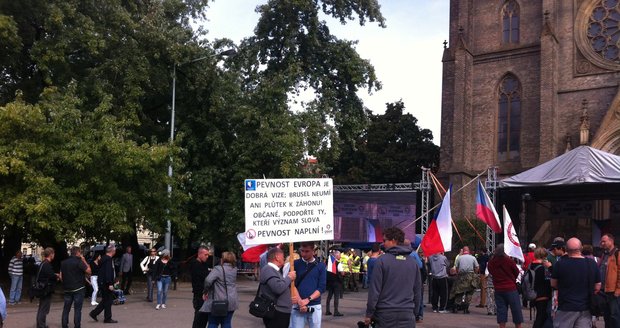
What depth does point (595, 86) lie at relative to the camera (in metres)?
35.0

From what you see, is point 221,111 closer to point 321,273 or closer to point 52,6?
point 52,6

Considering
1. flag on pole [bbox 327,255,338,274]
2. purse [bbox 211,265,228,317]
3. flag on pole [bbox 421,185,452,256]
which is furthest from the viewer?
flag on pole [bbox 327,255,338,274]

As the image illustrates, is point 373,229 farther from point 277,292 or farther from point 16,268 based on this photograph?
point 277,292

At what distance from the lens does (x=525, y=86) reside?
37.2 metres

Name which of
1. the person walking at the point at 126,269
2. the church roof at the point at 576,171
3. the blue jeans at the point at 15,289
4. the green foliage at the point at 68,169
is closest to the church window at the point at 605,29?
the church roof at the point at 576,171

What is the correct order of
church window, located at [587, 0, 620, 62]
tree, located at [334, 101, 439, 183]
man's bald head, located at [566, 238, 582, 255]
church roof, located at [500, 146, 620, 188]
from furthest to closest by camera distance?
tree, located at [334, 101, 439, 183] < church window, located at [587, 0, 620, 62] < church roof, located at [500, 146, 620, 188] < man's bald head, located at [566, 238, 582, 255]

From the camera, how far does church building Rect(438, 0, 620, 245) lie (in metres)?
35.0

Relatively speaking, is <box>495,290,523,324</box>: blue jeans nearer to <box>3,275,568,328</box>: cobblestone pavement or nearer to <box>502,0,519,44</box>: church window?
<box>3,275,568,328</box>: cobblestone pavement

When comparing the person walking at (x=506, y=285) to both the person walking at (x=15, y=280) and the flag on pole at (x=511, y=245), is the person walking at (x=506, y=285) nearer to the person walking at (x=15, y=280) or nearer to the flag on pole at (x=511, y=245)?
the flag on pole at (x=511, y=245)

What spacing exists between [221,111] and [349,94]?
6214mm

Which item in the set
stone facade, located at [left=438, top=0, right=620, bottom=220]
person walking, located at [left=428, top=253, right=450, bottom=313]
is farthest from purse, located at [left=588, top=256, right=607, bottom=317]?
stone facade, located at [left=438, top=0, right=620, bottom=220]

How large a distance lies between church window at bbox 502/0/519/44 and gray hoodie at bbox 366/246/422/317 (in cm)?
3355

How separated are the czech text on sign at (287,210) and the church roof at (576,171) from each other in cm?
1410

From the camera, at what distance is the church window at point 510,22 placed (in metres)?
38.2
